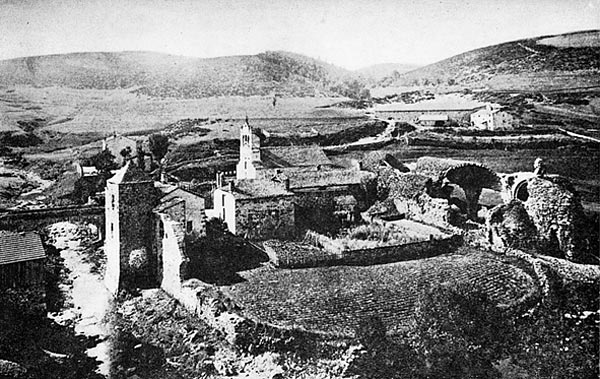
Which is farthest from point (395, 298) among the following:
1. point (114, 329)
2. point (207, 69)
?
point (207, 69)

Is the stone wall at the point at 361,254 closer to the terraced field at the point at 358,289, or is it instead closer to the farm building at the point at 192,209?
the terraced field at the point at 358,289

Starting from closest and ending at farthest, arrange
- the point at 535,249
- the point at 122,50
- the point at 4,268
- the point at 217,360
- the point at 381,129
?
the point at 217,360, the point at 4,268, the point at 122,50, the point at 535,249, the point at 381,129

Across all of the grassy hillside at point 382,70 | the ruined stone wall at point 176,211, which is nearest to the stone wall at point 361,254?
the ruined stone wall at point 176,211

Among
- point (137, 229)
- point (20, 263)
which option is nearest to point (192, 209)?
point (137, 229)

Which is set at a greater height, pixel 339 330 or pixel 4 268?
pixel 4 268

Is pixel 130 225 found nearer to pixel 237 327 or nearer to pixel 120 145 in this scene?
pixel 237 327

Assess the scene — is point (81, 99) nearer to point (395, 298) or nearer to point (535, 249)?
point (395, 298)

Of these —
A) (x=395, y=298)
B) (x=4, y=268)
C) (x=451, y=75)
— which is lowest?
(x=395, y=298)

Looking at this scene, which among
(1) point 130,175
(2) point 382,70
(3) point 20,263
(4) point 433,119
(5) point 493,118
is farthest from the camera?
(4) point 433,119
